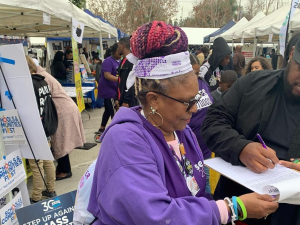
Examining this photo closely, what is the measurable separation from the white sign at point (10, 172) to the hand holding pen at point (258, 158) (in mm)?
1981

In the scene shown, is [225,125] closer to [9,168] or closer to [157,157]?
[157,157]

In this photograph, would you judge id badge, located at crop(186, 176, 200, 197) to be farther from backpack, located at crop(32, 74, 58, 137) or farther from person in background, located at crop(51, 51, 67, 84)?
person in background, located at crop(51, 51, 67, 84)

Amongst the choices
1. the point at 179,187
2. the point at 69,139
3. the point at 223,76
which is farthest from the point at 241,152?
the point at 69,139

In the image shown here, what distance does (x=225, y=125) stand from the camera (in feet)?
5.37

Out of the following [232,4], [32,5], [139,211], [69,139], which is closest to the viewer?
[139,211]

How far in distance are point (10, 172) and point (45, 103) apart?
3.84 feet

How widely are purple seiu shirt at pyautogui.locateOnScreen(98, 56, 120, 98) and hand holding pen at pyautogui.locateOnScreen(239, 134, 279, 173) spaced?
186 inches

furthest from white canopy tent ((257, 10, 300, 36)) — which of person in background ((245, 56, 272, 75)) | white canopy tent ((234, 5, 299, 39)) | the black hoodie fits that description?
person in background ((245, 56, 272, 75))

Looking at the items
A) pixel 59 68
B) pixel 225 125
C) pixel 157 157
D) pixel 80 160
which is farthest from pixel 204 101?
pixel 59 68

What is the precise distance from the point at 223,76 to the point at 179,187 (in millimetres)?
2902

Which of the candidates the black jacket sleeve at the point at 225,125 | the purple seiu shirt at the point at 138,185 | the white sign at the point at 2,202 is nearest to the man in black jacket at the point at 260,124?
the black jacket sleeve at the point at 225,125

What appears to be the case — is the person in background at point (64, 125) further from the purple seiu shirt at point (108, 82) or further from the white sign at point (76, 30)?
the purple seiu shirt at point (108, 82)

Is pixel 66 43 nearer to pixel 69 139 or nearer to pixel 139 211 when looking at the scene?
pixel 69 139

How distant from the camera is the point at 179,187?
1.15 m
